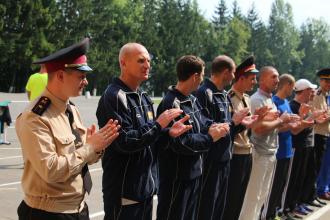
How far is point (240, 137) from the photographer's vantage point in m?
5.24

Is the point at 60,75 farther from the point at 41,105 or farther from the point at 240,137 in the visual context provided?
the point at 240,137

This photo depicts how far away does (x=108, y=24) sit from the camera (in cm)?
5738

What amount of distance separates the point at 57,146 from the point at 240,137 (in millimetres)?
2944

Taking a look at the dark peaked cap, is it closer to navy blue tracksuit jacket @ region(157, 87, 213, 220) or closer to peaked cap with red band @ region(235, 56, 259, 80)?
peaked cap with red band @ region(235, 56, 259, 80)

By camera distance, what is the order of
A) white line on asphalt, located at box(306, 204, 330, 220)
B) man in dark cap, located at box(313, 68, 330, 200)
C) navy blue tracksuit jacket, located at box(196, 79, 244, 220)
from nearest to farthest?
1. navy blue tracksuit jacket, located at box(196, 79, 244, 220)
2. white line on asphalt, located at box(306, 204, 330, 220)
3. man in dark cap, located at box(313, 68, 330, 200)

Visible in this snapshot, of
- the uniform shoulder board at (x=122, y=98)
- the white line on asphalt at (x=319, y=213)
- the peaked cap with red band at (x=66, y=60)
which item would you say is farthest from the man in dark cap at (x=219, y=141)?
the white line on asphalt at (x=319, y=213)

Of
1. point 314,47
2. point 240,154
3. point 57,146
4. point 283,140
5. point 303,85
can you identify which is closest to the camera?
point 57,146

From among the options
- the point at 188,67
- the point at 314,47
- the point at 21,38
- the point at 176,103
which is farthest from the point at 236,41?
the point at 176,103

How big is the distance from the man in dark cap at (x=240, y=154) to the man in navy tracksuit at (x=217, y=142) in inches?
14.5

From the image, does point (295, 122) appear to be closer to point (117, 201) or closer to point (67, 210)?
point (117, 201)

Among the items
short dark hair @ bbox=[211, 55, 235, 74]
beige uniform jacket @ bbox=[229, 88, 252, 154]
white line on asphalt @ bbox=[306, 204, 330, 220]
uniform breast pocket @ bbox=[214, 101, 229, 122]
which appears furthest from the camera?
white line on asphalt @ bbox=[306, 204, 330, 220]

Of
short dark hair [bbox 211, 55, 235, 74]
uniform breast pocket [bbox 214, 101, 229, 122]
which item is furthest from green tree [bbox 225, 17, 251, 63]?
uniform breast pocket [bbox 214, 101, 229, 122]

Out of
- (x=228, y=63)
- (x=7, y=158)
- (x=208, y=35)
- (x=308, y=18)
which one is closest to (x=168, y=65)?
(x=208, y=35)

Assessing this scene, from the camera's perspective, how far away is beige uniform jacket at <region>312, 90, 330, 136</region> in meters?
7.75
